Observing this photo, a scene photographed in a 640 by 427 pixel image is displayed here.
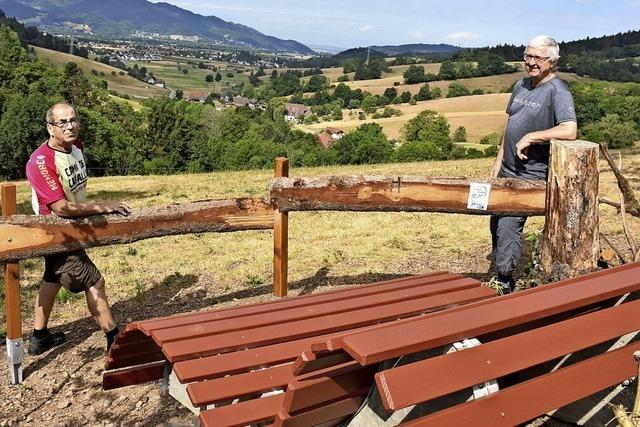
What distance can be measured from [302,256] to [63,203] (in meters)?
4.20

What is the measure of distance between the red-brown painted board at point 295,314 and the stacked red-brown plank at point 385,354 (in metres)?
0.01

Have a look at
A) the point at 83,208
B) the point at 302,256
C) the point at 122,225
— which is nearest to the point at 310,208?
the point at 122,225

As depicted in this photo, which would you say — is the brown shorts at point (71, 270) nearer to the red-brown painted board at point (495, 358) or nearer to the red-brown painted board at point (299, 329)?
the red-brown painted board at point (299, 329)

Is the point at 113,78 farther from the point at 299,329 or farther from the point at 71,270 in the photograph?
the point at 299,329

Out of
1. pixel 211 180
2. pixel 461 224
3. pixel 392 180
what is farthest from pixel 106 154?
pixel 392 180

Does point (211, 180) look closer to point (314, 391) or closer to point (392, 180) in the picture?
point (392, 180)

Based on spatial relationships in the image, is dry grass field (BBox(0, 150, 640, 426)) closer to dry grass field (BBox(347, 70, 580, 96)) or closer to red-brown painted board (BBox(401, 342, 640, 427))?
red-brown painted board (BBox(401, 342, 640, 427))

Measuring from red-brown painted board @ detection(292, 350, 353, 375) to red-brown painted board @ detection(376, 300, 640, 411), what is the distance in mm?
266

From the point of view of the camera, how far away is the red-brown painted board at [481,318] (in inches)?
75.9

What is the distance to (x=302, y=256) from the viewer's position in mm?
8031

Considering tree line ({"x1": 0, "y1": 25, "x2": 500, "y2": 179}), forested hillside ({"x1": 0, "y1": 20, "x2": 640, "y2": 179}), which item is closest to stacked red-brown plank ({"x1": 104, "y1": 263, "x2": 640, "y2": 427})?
forested hillside ({"x1": 0, "y1": 20, "x2": 640, "y2": 179})

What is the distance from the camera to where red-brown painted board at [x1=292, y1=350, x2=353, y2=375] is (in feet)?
6.74

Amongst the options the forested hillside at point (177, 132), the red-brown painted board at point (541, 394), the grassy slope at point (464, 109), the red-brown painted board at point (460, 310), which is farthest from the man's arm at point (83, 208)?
the grassy slope at point (464, 109)

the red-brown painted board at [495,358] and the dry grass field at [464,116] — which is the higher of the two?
the red-brown painted board at [495,358]
